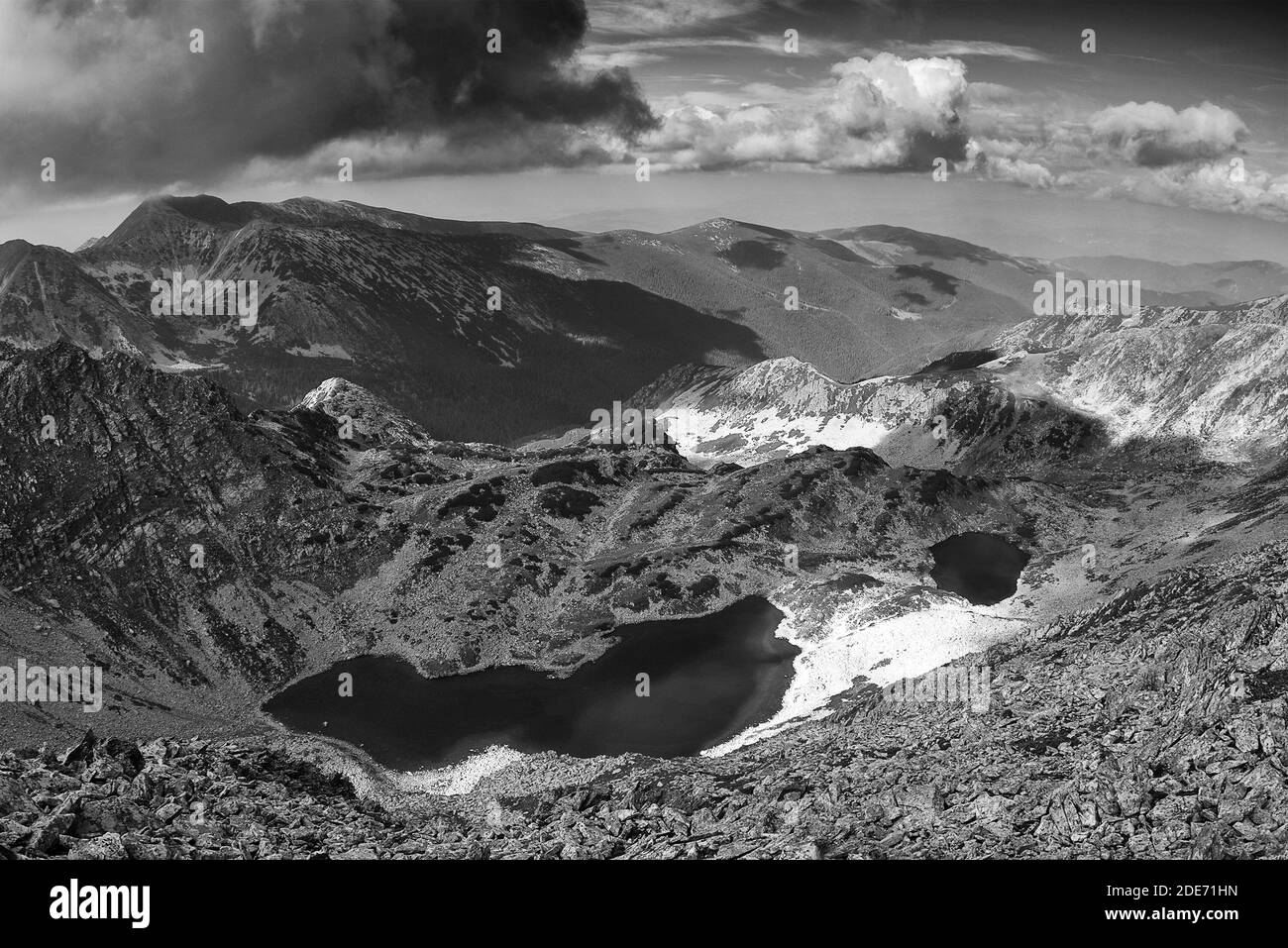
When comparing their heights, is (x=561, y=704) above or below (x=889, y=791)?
below

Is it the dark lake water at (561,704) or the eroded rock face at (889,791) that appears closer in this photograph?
the eroded rock face at (889,791)

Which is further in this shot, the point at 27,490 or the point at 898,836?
the point at 27,490

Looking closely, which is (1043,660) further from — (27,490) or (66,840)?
(27,490)

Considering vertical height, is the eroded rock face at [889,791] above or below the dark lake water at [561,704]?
above
